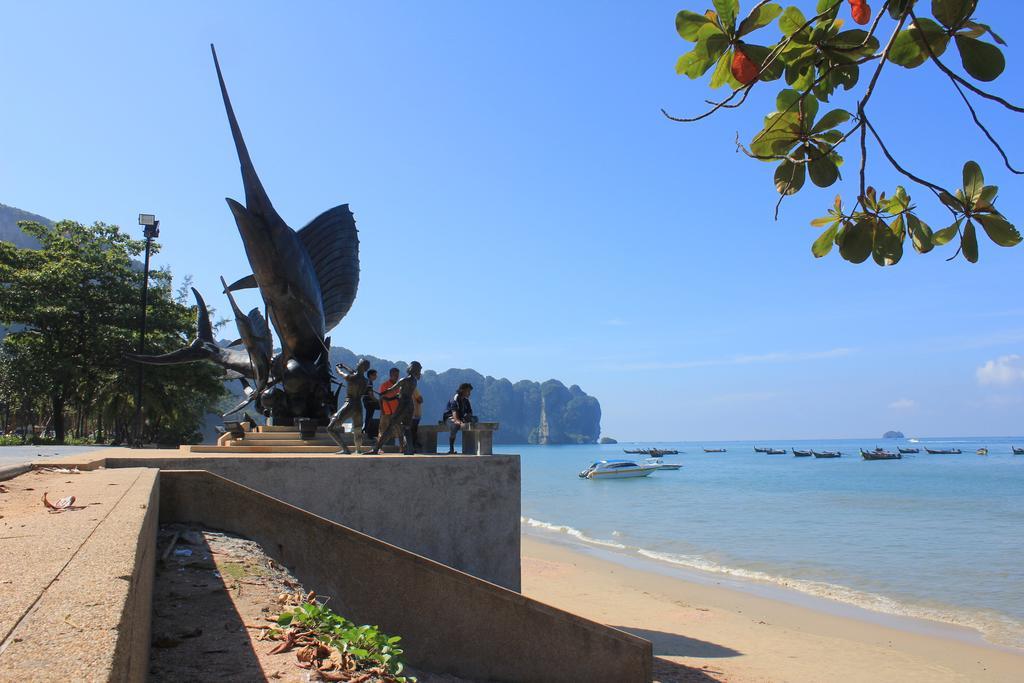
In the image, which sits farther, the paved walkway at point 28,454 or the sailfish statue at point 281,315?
the sailfish statue at point 281,315

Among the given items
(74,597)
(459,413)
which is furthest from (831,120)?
(459,413)

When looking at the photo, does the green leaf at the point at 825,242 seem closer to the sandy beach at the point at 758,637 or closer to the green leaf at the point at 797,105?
the green leaf at the point at 797,105

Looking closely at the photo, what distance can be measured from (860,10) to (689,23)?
0.47 m

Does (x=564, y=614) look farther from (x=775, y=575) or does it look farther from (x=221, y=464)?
(x=775, y=575)

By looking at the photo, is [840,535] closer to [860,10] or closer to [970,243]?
[970,243]

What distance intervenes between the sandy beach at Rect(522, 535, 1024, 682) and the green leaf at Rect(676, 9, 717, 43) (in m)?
7.52

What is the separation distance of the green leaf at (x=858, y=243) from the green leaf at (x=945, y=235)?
26 cm

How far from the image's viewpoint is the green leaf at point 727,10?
214cm

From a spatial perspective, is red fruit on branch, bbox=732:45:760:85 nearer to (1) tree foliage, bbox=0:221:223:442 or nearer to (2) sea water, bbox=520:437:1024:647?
(2) sea water, bbox=520:437:1024:647

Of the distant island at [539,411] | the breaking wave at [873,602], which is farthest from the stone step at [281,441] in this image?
the distant island at [539,411]

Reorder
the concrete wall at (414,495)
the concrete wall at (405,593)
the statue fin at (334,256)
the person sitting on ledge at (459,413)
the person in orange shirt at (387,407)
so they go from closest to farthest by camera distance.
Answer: the concrete wall at (405,593), the concrete wall at (414,495), the person in orange shirt at (387,407), the person sitting on ledge at (459,413), the statue fin at (334,256)

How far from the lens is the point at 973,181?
215cm

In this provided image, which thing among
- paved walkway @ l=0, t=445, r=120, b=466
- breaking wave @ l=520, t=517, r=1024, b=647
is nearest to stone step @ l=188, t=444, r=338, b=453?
paved walkway @ l=0, t=445, r=120, b=466

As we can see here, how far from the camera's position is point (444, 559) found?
882 centimetres
